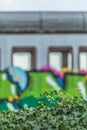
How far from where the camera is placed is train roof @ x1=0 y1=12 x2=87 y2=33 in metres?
10.8

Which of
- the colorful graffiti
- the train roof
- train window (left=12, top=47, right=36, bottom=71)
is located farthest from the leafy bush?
the colorful graffiti

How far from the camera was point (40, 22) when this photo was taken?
35.7ft

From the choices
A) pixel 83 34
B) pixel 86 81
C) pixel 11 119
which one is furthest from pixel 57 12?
pixel 11 119

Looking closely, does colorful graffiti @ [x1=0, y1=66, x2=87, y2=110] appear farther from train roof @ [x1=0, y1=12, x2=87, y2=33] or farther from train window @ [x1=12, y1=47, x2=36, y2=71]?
train roof @ [x1=0, y1=12, x2=87, y2=33]

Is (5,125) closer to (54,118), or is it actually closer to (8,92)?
(54,118)

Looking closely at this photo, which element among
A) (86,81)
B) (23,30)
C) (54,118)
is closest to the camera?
(54,118)

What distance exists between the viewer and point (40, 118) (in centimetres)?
457

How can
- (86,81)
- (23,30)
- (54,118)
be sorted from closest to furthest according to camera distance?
(54,118) < (23,30) < (86,81)

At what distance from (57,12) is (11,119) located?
6456 millimetres

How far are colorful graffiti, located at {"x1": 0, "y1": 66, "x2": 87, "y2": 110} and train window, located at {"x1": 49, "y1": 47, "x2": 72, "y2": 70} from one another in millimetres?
516

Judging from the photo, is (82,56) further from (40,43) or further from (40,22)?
(40,22)

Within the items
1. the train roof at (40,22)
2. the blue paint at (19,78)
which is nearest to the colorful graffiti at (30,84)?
the blue paint at (19,78)

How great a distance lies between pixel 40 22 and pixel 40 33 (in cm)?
21

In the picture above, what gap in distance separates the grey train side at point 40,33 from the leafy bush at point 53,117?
5.79 meters
